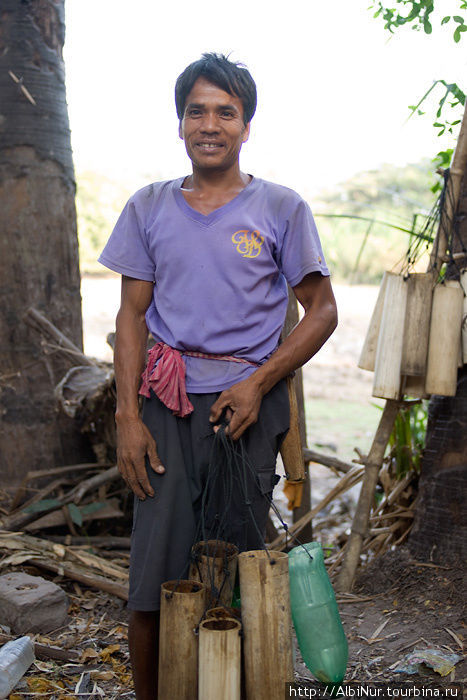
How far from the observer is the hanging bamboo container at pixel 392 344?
10.1ft

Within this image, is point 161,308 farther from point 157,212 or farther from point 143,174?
point 143,174

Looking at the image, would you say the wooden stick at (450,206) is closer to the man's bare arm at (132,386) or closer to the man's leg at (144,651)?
the man's bare arm at (132,386)

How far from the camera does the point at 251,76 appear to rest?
226 centimetres

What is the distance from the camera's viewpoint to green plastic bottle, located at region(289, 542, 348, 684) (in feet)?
6.35

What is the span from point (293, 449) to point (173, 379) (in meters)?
0.51

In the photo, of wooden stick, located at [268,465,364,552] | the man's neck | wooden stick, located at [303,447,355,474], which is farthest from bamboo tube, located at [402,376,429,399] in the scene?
the man's neck

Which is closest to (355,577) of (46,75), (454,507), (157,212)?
(454,507)

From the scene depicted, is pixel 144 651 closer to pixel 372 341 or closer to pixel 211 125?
pixel 211 125

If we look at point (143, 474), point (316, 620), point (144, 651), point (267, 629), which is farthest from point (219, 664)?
point (143, 474)

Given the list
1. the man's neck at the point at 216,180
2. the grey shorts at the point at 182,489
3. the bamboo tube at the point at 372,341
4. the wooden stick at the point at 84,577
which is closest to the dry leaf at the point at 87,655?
the wooden stick at the point at 84,577

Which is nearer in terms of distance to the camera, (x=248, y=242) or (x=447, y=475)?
(x=248, y=242)

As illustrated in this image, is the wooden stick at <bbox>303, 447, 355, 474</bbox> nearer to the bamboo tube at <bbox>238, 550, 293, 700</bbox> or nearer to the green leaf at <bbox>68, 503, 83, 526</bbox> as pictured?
the green leaf at <bbox>68, 503, 83, 526</bbox>

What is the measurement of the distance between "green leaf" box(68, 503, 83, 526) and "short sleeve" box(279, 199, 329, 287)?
6.27ft

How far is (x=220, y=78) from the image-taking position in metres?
2.17
